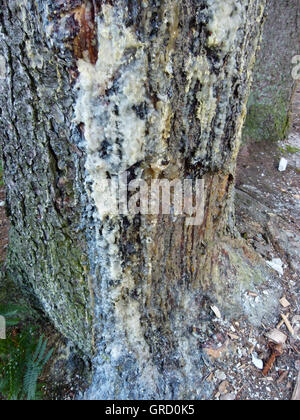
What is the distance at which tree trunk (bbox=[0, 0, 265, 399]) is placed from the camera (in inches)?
40.4

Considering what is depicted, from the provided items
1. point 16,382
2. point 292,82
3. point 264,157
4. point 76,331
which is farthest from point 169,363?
point 292,82

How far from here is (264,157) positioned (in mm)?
3617

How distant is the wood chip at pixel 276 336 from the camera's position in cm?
180

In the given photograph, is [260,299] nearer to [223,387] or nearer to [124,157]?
[223,387]

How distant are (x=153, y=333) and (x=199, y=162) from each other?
0.83 meters

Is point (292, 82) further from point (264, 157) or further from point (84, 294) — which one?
point (84, 294)

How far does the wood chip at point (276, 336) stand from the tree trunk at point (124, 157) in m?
0.22

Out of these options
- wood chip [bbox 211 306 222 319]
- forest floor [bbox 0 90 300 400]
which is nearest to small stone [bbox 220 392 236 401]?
forest floor [bbox 0 90 300 400]

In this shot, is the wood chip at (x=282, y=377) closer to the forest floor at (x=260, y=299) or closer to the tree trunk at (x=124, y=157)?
the forest floor at (x=260, y=299)

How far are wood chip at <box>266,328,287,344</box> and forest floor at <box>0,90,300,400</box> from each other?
14mm

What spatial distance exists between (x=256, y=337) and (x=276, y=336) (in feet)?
0.39

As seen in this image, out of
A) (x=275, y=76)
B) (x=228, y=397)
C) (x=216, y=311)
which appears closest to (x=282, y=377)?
(x=228, y=397)

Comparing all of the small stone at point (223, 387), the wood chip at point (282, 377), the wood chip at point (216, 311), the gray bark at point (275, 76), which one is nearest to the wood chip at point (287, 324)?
the wood chip at point (282, 377)

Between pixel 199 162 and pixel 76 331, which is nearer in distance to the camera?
pixel 199 162
